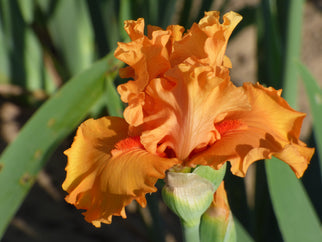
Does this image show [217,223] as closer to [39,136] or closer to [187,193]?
[187,193]

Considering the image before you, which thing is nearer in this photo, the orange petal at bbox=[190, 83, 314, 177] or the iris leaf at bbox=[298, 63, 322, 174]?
the orange petal at bbox=[190, 83, 314, 177]

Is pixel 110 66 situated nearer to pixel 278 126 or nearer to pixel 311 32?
pixel 278 126

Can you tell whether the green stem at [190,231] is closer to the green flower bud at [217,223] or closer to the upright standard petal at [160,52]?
the green flower bud at [217,223]

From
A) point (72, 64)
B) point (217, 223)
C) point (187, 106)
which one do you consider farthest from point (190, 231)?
point (72, 64)

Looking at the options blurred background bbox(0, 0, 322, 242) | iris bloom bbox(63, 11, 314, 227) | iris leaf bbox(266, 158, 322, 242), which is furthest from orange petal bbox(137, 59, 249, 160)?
blurred background bbox(0, 0, 322, 242)

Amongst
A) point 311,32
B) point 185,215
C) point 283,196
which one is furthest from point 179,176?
point 311,32

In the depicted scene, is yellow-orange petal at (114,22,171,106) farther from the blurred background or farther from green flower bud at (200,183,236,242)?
the blurred background

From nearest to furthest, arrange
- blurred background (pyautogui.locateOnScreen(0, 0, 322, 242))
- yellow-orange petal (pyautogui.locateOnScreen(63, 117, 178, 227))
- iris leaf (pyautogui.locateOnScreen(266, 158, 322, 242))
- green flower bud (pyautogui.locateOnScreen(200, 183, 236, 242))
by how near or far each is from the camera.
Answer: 1. yellow-orange petal (pyautogui.locateOnScreen(63, 117, 178, 227))
2. green flower bud (pyautogui.locateOnScreen(200, 183, 236, 242))
3. iris leaf (pyautogui.locateOnScreen(266, 158, 322, 242))
4. blurred background (pyautogui.locateOnScreen(0, 0, 322, 242))

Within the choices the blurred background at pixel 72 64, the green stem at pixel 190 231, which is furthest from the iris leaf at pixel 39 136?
the blurred background at pixel 72 64
